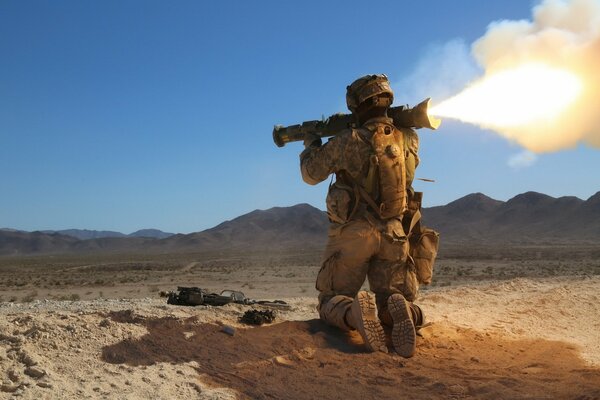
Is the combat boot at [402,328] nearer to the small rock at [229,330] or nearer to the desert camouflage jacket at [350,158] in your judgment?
the desert camouflage jacket at [350,158]

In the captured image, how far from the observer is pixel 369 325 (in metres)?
5.39

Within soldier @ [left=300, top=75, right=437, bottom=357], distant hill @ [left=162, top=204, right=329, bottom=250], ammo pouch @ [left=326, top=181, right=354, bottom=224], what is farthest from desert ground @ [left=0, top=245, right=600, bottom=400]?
distant hill @ [left=162, top=204, right=329, bottom=250]

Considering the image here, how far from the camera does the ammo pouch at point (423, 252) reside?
6.65 m

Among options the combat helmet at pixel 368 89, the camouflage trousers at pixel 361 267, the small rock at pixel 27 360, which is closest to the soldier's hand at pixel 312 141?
the combat helmet at pixel 368 89

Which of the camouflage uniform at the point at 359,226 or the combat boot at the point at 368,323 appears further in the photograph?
the camouflage uniform at the point at 359,226

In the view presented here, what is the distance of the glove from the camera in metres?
6.68

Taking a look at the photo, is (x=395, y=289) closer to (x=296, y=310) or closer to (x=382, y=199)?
(x=382, y=199)

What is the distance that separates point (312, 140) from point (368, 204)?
45.0 inches

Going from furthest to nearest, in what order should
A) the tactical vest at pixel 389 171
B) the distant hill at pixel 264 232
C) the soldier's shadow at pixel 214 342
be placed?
the distant hill at pixel 264 232
the tactical vest at pixel 389 171
the soldier's shadow at pixel 214 342

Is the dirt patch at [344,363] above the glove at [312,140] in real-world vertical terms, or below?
below

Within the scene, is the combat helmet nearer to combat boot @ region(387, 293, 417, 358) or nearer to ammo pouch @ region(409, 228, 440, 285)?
ammo pouch @ region(409, 228, 440, 285)

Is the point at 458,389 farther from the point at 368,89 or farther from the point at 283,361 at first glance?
the point at 368,89

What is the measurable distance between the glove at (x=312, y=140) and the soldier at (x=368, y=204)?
7.7 inches

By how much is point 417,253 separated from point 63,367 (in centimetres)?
404
